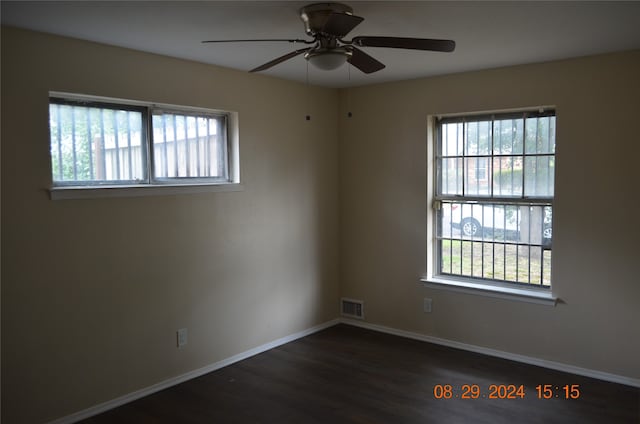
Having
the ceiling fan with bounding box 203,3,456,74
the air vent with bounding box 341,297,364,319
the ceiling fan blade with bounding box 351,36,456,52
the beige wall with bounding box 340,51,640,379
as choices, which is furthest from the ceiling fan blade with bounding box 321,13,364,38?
the air vent with bounding box 341,297,364,319

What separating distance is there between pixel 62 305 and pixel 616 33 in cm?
381

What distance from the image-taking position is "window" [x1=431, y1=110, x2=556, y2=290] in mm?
4121

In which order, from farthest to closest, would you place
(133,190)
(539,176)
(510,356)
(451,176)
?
1. (451,176)
2. (510,356)
3. (539,176)
4. (133,190)

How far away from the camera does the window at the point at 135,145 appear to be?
3227 millimetres

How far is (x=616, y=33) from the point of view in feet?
10.2

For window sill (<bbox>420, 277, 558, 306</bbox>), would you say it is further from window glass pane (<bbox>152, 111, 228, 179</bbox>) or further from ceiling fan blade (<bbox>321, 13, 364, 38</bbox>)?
ceiling fan blade (<bbox>321, 13, 364, 38</bbox>)

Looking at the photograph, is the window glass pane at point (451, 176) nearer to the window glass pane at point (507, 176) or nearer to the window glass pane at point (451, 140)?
the window glass pane at point (451, 140)

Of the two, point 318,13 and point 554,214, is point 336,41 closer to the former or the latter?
point 318,13

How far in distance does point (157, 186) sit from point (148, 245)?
0.43m

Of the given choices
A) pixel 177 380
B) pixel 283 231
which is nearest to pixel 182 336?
pixel 177 380

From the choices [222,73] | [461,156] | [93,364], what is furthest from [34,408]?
[461,156]

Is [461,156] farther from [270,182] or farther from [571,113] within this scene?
[270,182]

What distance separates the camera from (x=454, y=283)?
4516 mm

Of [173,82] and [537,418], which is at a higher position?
[173,82]
